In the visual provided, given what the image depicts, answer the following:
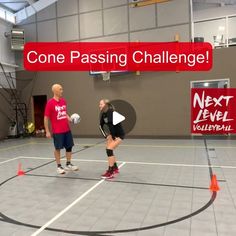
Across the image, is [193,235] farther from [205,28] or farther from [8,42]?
[8,42]

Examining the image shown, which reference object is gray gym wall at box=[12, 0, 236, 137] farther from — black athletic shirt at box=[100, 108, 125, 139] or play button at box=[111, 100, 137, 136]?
black athletic shirt at box=[100, 108, 125, 139]

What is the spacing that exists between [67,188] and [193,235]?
2086 millimetres

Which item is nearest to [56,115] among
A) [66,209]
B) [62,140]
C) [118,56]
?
[62,140]

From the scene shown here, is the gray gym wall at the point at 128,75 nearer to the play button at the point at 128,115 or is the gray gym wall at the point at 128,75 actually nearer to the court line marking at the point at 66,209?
the play button at the point at 128,115

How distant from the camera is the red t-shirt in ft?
15.4

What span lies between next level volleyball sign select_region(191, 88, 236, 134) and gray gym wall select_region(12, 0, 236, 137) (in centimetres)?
27

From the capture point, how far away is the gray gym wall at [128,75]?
960 centimetres

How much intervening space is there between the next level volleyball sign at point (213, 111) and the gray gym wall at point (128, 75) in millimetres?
271

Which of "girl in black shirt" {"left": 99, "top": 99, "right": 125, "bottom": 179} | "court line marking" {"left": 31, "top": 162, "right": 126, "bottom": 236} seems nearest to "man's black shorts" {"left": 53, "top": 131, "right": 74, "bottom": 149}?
"girl in black shirt" {"left": 99, "top": 99, "right": 125, "bottom": 179}

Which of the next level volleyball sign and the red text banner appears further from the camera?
the red text banner

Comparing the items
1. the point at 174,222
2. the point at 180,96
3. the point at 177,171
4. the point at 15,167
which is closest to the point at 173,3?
the point at 180,96

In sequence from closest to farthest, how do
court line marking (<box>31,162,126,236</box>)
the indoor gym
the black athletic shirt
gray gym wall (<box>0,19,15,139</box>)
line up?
court line marking (<box>31,162,126,236</box>)
the indoor gym
the black athletic shirt
gray gym wall (<box>0,19,15,139</box>)

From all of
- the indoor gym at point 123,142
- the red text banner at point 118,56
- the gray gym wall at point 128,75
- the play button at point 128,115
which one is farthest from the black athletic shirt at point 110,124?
the red text banner at point 118,56

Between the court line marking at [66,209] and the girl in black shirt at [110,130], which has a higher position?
the girl in black shirt at [110,130]
